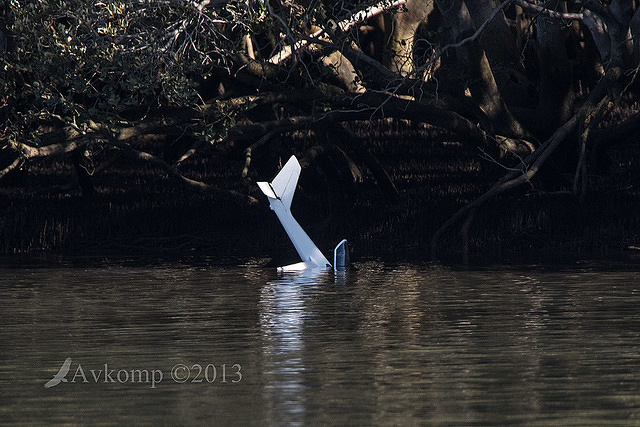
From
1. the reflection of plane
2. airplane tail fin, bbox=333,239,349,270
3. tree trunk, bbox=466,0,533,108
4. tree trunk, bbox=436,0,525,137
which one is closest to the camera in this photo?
the reflection of plane

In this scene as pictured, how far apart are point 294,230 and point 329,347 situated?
269 inches

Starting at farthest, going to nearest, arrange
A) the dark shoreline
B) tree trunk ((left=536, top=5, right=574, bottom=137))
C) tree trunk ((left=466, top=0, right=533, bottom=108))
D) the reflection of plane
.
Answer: tree trunk ((left=466, top=0, right=533, bottom=108))
tree trunk ((left=536, top=5, right=574, bottom=137))
the dark shoreline
the reflection of plane

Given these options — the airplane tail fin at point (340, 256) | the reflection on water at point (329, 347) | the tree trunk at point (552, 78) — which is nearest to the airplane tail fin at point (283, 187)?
the airplane tail fin at point (340, 256)

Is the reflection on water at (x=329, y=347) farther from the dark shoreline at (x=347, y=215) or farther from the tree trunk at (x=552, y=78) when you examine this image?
the tree trunk at (x=552, y=78)

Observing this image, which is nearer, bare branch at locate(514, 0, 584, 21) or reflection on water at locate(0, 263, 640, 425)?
reflection on water at locate(0, 263, 640, 425)

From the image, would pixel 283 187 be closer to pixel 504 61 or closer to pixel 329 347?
Result: pixel 504 61

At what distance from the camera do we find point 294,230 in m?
16.9

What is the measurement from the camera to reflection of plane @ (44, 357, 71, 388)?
8.73 metres

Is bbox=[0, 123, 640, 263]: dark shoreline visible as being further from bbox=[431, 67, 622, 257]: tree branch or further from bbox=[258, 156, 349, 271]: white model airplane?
bbox=[258, 156, 349, 271]: white model airplane

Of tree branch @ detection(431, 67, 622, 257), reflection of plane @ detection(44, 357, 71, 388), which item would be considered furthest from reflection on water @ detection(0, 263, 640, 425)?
tree branch @ detection(431, 67, 622, 257)

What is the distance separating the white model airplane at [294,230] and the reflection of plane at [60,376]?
697 cm

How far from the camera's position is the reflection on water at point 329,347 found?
7.86 metres

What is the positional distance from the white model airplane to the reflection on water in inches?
40.0

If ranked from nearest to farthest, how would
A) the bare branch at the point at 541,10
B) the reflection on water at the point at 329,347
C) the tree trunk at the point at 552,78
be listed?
the reflection on water at the point at 329,347, the bare branch at the point at 541,10, the tree trunk at the point at 552,78
